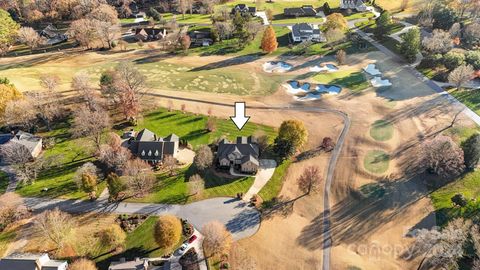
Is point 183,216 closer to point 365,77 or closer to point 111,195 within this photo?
point 111,195

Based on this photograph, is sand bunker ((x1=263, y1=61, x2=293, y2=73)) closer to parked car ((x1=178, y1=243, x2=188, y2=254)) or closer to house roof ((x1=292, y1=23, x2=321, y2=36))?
house roof ((x1=292, y1=23, x2=321, y2=36))

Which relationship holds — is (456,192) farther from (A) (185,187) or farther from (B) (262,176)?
(A) (185,187)

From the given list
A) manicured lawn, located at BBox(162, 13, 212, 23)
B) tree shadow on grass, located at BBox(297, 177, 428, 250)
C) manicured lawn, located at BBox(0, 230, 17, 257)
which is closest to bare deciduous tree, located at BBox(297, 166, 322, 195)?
tree shadow on grass, located at BBox(297, 177, 428, 250)

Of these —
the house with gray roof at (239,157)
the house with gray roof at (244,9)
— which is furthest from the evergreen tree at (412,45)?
the house with gray roof at (239,157)

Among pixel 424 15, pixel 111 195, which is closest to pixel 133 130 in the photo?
pixel 111 195

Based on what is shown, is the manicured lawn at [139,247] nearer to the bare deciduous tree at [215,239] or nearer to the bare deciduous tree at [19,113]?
the bare deciduous tree at [215,239]

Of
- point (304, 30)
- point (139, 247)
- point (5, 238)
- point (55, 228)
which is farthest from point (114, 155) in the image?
point (304, 30)
